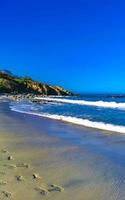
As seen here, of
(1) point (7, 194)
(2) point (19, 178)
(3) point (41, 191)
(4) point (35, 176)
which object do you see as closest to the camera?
(1) point (7, 194)

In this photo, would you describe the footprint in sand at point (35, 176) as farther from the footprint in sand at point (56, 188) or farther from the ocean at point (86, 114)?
the ocean at point (86, 114)

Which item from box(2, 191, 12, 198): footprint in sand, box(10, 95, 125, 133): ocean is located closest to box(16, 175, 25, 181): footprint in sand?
box(2, 191, 12, 198): footprint in sand

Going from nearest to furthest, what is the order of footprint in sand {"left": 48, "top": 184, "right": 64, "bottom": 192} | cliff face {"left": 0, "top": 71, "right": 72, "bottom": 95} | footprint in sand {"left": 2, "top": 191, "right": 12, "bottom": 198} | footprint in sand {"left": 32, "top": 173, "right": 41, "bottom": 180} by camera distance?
footprint in sand {"left": 2, "top": 191, "right": 12, "bottom": 198}, footprint in sand {"left": 48, "top": 184, "right": 64, "bottom": 192}, footprint in sand {"left": 32, "top": 173, "right": 41, "bottom": 180}, cliff face {"left": 0, "top": 71, "right": 72, "bottom": 95}

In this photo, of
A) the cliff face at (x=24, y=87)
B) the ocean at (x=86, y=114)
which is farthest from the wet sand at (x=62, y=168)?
the cliff face at (x=24, y=87)

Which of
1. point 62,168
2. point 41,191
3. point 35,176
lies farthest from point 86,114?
point 41,191

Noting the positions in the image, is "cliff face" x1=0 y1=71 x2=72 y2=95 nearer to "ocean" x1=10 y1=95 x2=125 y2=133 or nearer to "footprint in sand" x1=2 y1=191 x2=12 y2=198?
"ocean" x1=10 y1=95 x2=125 y2=133

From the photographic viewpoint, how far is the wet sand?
5395mm

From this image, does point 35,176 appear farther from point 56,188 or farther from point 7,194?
point 7,194

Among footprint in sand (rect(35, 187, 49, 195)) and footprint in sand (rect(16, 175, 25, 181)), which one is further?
footprint in sand (rect(16, 175, 25, 181))

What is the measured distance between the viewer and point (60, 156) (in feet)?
27.4

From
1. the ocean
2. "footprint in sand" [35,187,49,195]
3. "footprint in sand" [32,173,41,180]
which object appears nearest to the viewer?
"footprint in sand" [35,187,49,195]

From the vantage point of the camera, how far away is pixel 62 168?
278 inches

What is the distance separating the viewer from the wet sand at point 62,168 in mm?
5395

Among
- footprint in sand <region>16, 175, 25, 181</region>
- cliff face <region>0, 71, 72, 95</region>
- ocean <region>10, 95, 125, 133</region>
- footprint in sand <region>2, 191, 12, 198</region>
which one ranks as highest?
cliff face <region>0, 71, 72, 95</region>
